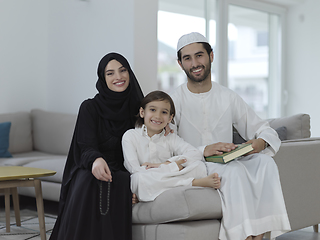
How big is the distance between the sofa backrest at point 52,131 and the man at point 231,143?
1.64 m

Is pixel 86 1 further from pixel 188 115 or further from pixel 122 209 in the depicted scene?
pixel 122 209

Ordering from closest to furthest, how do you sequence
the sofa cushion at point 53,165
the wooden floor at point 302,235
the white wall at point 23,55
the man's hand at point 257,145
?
the man's hand at point 257,145 → the wooden floor at point 302,235 → the sofa cushion at point 53,165 → the white wall at point 23,55

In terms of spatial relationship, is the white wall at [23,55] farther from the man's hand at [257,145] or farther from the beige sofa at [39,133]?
the man's hand at [257,145]

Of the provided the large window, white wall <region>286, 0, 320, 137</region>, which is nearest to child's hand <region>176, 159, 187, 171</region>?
the large window

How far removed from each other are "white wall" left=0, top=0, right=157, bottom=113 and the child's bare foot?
157 centimetres

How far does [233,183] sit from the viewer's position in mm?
2139

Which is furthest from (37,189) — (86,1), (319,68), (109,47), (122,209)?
(319,68)

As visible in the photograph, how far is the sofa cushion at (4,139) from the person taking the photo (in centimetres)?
375

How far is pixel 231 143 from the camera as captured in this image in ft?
7.64

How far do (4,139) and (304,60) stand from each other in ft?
13.4

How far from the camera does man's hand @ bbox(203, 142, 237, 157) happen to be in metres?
2.29

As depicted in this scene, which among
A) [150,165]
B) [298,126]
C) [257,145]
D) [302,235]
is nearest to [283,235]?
[302,235]

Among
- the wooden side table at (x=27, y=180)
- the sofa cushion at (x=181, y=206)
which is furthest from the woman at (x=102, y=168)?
the wooden side table at (x=27, y=180)

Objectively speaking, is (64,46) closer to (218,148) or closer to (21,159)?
(21,159)
